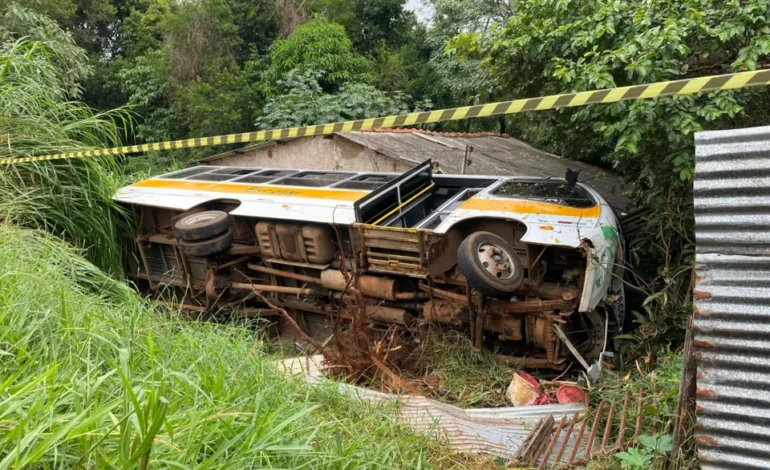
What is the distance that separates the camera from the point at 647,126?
4.69 m

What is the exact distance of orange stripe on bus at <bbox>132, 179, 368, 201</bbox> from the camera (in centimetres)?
638

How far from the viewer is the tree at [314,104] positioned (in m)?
14.5

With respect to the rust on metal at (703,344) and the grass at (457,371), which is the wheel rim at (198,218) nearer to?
the grass at (457,371)

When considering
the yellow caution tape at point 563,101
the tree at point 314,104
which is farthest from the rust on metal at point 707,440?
the tree at point 314,104

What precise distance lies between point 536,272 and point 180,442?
3.83m

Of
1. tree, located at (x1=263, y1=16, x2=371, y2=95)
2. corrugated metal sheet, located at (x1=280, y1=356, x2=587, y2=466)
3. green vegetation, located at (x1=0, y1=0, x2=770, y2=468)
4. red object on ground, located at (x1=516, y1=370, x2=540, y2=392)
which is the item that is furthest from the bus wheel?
tree, located at (x1=263, y1=16, x2=371, y2=95)

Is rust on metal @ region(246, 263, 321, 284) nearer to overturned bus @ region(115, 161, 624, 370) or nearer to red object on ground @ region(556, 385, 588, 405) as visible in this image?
overturned bus @ region(115, 161, 624, 370)

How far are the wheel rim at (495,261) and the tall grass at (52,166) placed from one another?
4.09 m

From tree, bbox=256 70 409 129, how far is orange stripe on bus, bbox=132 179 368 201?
691 cm

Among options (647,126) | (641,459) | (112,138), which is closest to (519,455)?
(641,459)

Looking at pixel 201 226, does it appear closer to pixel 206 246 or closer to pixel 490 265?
pixel 206 246

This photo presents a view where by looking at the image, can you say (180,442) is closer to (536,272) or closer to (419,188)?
(536,272)

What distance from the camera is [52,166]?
19.0ft

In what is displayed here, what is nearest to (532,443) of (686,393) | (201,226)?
(686,393)
